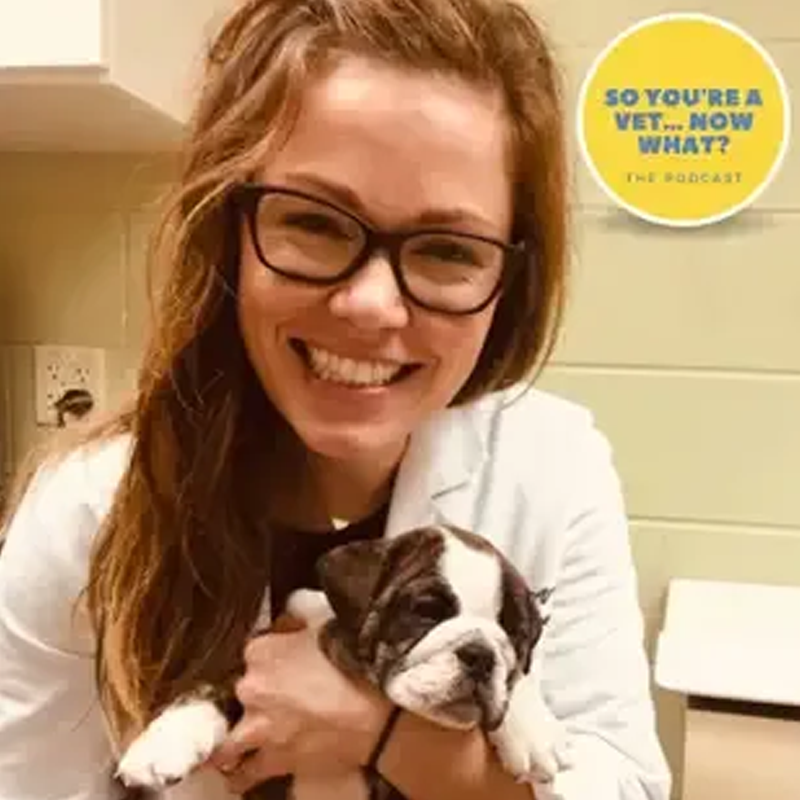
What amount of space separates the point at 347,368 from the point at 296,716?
192 millimetres

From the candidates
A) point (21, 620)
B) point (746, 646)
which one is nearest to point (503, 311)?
point (21, 620)

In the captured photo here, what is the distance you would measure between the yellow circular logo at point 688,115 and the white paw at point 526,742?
707 mm

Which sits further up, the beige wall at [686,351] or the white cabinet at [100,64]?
the white cabinet at [100,64]

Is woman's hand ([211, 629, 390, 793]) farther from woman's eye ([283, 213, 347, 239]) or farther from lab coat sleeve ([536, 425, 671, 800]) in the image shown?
woman's eye ([283, 213, 347, 239])

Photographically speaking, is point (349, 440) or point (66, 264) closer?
point (349, 440)

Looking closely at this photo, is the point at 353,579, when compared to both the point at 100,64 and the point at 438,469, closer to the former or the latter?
the point at 438,469

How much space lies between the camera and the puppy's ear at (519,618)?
636 millimetres

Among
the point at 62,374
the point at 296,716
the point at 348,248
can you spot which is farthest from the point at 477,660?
the point at 62,374

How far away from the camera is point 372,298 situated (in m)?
0.58

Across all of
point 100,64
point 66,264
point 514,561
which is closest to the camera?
point 514,561

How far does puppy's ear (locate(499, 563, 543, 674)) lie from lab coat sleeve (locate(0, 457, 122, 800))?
0.26 m

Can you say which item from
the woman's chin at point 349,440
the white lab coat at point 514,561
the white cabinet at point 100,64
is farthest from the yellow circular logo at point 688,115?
the woman's chin at point 349,440

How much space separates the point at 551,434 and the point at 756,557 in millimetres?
611

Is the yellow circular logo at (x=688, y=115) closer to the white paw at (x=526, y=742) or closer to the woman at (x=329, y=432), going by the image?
the woman at (x=329, y=432)
